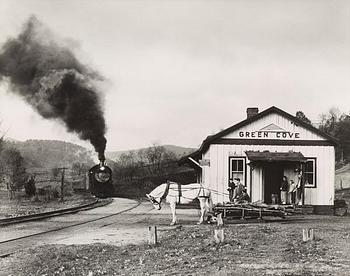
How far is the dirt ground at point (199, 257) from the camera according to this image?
29.7 ft

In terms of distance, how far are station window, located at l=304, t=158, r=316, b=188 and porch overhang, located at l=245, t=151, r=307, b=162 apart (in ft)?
2.74

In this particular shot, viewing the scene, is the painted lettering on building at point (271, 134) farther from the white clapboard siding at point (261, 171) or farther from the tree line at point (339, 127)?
the tree line at point (339, 127)

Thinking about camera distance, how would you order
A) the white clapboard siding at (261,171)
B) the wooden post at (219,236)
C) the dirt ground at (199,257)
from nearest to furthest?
the dirt ground at (199,257) < the wooden post at (219,236) < the white clapboard siding at (261,171)

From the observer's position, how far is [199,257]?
10266 millimetres

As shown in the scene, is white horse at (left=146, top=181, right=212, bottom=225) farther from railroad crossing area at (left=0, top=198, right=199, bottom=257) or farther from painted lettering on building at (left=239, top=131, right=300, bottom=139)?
painted lettering on building at (left=239, top=131, right=300, bottom=139)

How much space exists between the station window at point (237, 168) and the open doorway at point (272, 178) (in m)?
0.97

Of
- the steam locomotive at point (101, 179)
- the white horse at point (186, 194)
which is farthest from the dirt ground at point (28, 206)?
the white horse at point (186, 194)

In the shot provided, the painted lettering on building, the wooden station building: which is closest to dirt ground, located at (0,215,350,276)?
the wooden station building

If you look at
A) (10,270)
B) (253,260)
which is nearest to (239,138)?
→ (253,260)

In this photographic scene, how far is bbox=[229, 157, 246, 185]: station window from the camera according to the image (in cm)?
2253

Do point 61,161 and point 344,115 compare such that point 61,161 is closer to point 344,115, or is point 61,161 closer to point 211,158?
point 344,115

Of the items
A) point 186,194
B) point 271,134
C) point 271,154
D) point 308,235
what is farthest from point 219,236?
point 271,134

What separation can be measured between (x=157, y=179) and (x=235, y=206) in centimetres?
3359

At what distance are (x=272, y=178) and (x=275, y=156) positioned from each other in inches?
58.8
